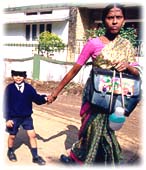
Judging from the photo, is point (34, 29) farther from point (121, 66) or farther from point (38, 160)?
point (121, 66)

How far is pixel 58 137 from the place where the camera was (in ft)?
16.6

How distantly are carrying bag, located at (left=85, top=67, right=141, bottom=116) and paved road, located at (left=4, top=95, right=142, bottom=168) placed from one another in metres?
1.14

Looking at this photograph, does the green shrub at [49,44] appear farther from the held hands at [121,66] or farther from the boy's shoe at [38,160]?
the held hands at [121,66]

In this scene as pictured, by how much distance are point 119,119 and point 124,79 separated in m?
0.37

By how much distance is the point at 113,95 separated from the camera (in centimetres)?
308

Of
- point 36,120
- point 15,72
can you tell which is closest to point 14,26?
point 36,120

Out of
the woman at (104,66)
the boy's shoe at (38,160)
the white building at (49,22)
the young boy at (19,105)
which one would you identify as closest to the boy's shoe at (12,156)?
the young boy at (19,105)

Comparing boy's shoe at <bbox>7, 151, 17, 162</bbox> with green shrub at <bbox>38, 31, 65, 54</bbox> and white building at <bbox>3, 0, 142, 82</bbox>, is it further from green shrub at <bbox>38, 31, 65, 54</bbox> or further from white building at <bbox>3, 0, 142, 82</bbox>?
green shrub at <bbox>38, 31, 65, 54</bbox>

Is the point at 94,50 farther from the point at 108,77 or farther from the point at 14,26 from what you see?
the point at 14,26

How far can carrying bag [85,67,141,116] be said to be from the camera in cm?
307

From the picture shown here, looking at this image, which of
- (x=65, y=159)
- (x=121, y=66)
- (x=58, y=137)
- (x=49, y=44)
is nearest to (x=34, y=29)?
(x=49, y=44)

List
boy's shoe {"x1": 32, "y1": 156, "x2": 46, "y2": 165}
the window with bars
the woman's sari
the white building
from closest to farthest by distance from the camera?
the woman's sari, boy's shoe {"x1": 32, "y1": 156, "x2": 46, "y2": 165}, the white building, the window with bars

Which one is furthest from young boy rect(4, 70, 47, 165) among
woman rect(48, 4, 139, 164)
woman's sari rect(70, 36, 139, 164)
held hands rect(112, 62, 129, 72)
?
held hands rect(112, 62, 129, 72)

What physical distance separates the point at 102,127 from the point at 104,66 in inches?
23.3
